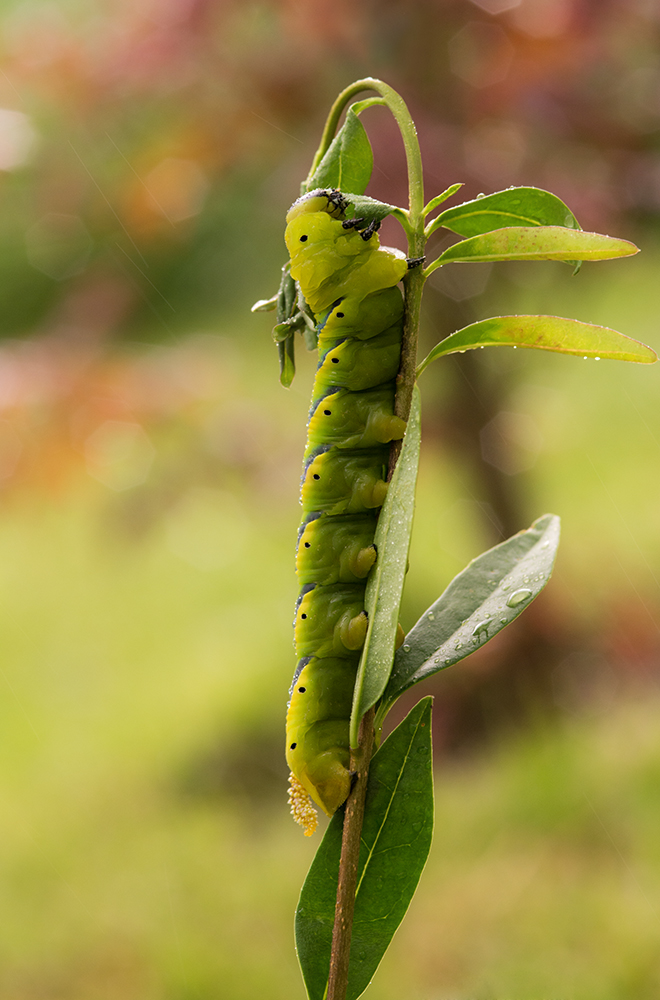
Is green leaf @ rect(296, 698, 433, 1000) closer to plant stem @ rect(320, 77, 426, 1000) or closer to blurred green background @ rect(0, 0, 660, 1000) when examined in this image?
plant stem @ rect(320, 77, 426, 1000)

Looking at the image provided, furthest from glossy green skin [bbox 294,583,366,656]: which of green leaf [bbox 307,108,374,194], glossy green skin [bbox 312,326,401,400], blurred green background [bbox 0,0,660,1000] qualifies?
blurred green background [bbox 0,0,660,1000]

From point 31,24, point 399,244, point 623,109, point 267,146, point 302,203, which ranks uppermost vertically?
point 31,24

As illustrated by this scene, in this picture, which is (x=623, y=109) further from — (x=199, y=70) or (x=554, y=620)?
(x=554, y=620)

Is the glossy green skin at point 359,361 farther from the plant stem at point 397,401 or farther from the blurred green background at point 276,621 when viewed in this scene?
the blurred green background at point 276,621

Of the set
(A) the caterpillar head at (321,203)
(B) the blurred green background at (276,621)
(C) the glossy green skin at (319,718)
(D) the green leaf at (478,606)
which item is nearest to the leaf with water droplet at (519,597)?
(D) the green leaf at (478,606)

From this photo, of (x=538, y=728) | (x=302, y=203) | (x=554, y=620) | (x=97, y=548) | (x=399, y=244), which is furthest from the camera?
(x=97, y=548)

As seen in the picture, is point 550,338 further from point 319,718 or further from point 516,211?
point 319,718

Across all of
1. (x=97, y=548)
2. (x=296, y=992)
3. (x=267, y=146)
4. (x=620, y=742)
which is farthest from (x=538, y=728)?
(x=97, y=548)
